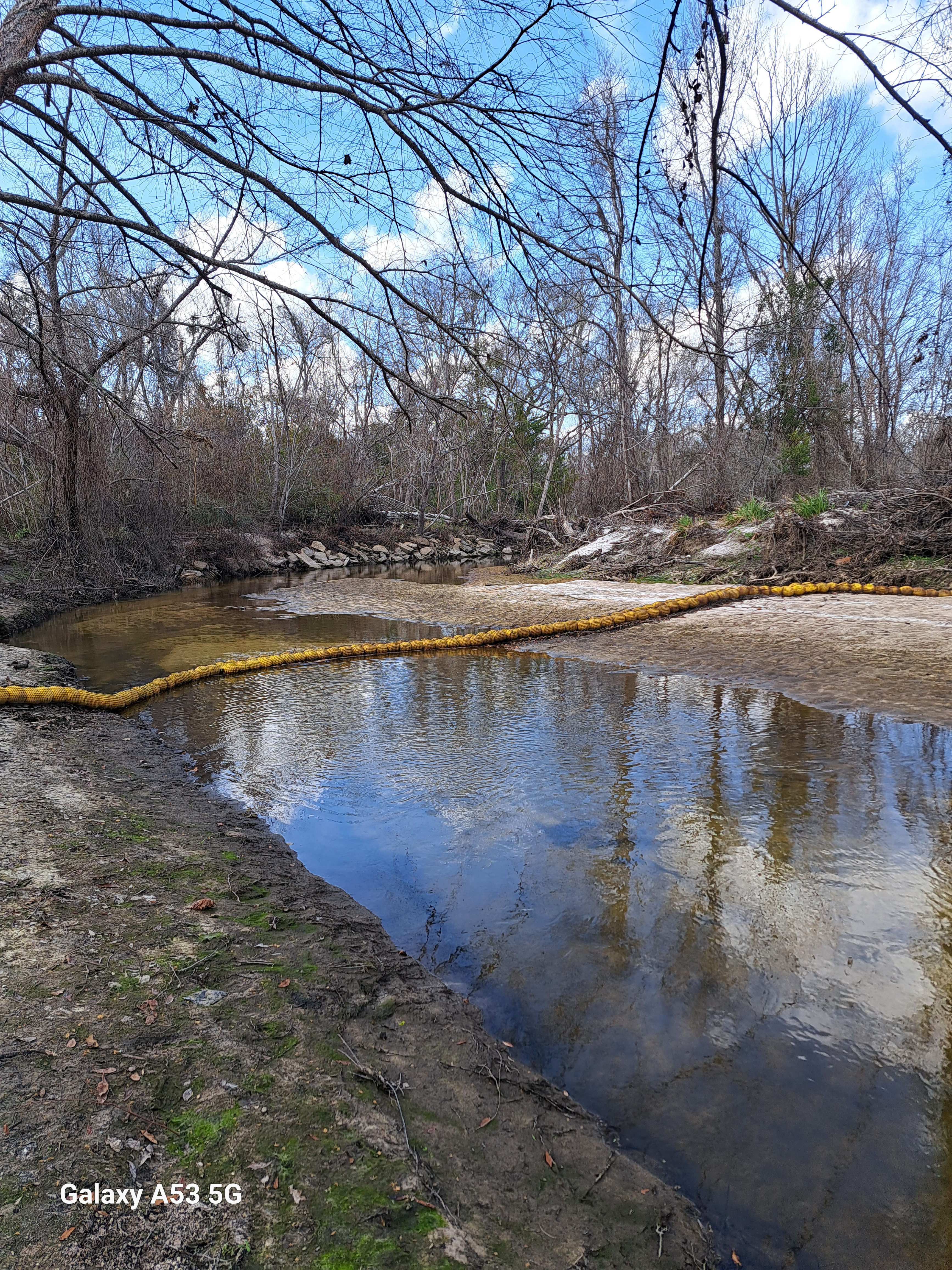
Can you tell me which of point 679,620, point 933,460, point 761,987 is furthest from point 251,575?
point 761,987

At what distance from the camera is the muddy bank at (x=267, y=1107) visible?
4.44 feet

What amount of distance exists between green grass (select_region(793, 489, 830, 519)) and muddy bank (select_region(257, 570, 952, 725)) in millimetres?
2340

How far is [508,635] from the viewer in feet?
30.3

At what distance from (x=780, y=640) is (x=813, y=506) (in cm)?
492

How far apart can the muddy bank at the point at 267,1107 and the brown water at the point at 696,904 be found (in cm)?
24

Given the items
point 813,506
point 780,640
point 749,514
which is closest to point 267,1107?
point 780,640

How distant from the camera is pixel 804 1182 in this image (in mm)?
1740

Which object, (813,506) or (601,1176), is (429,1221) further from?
(813,506)

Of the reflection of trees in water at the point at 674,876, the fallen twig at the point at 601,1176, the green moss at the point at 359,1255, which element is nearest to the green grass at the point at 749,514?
the reflection of trees in water at the point at 674,876

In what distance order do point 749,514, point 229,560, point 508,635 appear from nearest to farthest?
point 508,635
point 749,514
point 229,560

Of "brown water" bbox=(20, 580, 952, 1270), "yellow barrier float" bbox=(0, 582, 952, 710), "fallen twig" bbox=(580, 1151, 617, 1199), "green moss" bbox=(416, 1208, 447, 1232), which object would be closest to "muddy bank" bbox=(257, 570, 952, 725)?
"yellow barrier float" bbox=(0, 582, 952, 710)

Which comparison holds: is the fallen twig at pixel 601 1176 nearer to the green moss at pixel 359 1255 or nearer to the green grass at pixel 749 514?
the green moss at pixel 359 1255

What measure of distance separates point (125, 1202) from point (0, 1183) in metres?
0.23

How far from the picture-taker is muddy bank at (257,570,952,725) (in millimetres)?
6004
